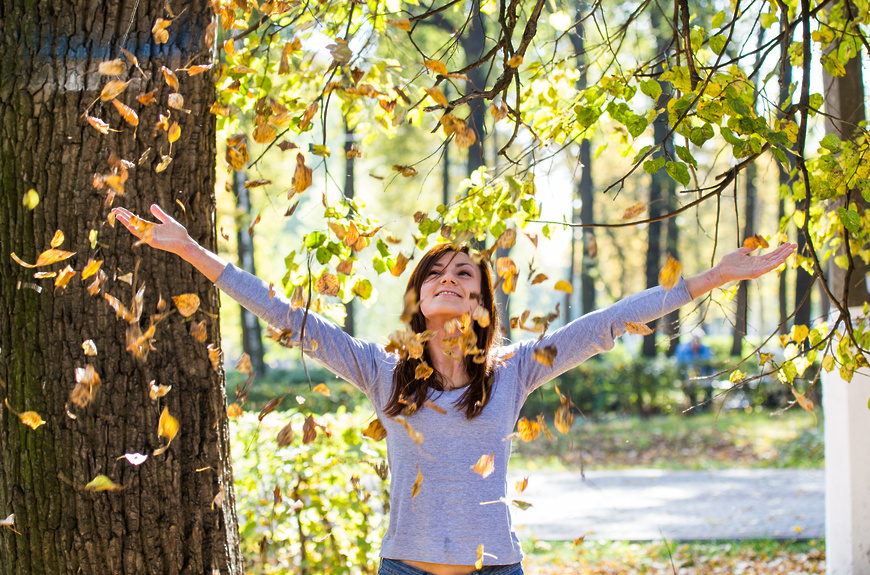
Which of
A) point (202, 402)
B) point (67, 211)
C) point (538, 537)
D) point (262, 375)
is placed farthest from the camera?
point (262, 375)

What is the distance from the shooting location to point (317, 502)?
3791 millimetres

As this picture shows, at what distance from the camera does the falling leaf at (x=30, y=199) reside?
242cm

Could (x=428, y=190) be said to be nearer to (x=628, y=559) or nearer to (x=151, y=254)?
(x=628, y=559)

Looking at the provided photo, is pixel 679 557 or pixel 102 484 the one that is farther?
pixel 679 557

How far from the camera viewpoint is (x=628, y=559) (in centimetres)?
572

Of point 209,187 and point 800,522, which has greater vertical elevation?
point 209,187

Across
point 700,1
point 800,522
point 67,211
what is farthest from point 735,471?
point 67,211

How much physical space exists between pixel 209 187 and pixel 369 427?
3.55ft

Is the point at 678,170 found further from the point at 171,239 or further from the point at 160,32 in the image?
the point at 160,32

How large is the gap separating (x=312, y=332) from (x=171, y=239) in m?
0.51

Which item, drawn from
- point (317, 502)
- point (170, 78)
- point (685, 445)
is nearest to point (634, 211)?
point (170, 78)

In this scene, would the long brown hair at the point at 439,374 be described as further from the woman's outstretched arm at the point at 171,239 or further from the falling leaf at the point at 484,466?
the woman's outstretched arm at the point at 171,239

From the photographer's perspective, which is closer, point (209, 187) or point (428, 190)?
point (209, 187)

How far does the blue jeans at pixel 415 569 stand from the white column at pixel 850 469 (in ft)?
9.78
